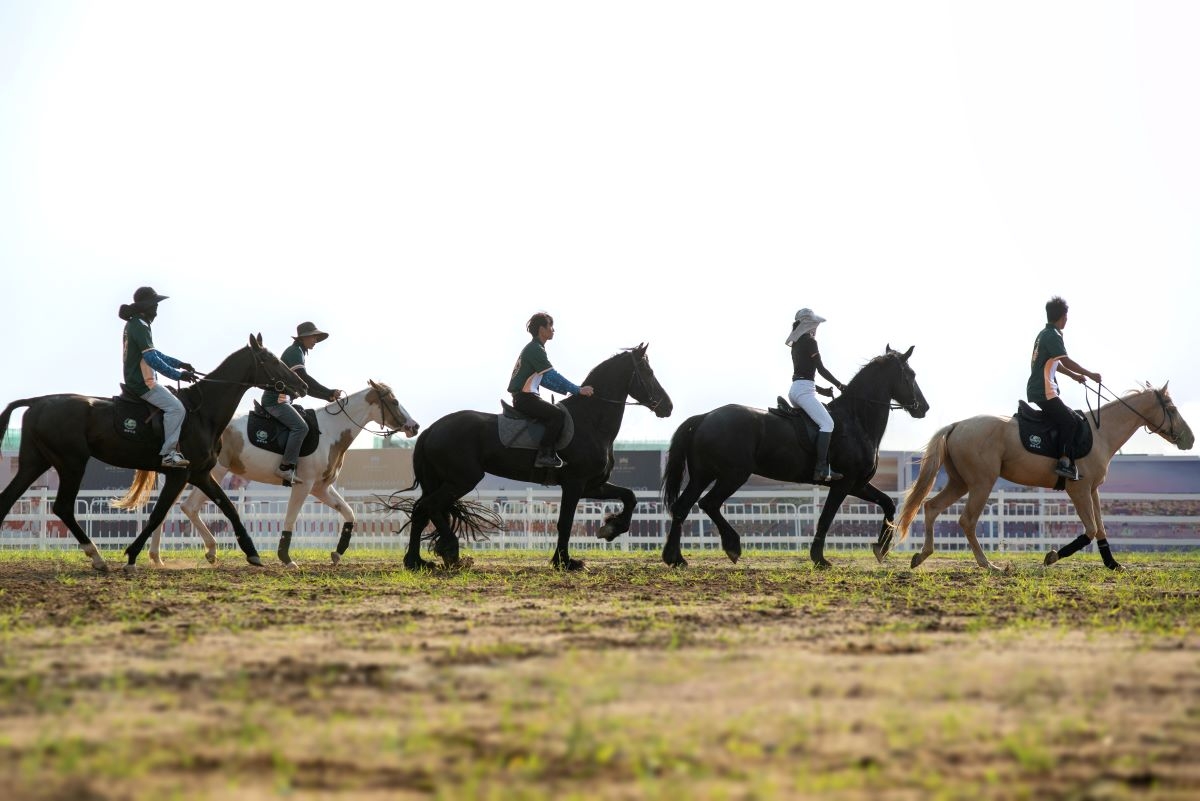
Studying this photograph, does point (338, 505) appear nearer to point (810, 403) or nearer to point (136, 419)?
point (136, 419)

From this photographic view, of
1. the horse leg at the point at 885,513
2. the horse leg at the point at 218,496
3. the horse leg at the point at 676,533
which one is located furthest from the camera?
the horse leg at the point at 885,513

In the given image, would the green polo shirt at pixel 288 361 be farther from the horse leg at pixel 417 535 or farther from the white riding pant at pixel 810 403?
the white riding pant at pixel 810 403

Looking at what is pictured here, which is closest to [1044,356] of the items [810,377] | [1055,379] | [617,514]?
Result: [1055,379]

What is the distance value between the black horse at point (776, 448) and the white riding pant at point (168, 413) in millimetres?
5344

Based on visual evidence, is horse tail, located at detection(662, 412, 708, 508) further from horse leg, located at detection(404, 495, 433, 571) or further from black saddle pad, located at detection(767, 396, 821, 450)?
horse leg, located at detection(404, 495, 433, 571)

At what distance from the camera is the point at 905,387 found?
16891mm

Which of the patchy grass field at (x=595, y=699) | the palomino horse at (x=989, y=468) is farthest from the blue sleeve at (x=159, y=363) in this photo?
the palomino horse at (x=989, y=468)

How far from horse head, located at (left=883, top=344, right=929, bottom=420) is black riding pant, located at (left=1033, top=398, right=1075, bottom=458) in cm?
150

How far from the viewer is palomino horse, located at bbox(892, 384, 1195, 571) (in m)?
16.0

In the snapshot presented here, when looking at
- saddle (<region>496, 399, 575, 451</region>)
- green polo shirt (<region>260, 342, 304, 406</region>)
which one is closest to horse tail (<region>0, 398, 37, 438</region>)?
green polo shirt (<region>260, 342, 304, 406</region>)

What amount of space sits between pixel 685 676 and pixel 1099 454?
11648 mm

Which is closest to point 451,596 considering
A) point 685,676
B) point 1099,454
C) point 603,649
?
point 603,649

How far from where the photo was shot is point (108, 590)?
36.0 ft

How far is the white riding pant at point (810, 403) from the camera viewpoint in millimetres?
16109
